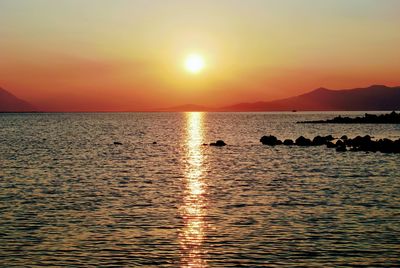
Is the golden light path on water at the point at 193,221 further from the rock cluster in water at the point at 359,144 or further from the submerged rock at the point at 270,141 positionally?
the submerged rock at the point at 270,141

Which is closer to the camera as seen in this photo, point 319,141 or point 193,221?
point 193,221

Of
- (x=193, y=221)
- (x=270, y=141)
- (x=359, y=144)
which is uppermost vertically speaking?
(x=270, y=141)

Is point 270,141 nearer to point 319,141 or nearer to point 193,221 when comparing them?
point 319,141

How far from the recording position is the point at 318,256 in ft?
66.1

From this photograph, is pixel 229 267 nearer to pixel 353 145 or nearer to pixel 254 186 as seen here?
pixel 254 186

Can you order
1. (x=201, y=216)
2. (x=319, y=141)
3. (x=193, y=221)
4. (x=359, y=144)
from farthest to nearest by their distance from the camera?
(x=319, y=141), (x=359, y=144), (x=201, y=216), (x=193, y=221)

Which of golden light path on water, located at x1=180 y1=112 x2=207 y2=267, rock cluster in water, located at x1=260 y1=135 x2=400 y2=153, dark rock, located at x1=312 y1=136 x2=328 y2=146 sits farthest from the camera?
dark rock, located at x1=312 y1=136 x2=328 y2=146

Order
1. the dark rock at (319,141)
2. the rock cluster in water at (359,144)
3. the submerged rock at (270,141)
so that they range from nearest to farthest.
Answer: the rock cluster in water at (359,144), the dark rock at (319,141), the submerged rock at (270,141)

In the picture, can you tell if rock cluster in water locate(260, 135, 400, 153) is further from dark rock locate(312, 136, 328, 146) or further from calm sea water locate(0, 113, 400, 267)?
calm sea water locate(0, 113, 400, 267)

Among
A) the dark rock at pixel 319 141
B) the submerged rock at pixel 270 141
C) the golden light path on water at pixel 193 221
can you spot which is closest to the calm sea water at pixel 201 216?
the golden light path on water at pixel 193 221

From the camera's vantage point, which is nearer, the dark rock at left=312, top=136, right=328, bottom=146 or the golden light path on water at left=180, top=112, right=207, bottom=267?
the golden light path on water at left=180, top=112, right=207, bottom=267

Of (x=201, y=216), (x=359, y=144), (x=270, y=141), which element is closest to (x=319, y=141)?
(x=270, y=141)

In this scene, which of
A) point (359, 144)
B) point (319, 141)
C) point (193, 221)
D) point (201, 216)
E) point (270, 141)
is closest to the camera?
point (193, 221)

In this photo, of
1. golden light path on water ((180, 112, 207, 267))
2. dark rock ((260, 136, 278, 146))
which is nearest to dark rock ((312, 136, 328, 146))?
dark rock ((260, 136, 278, 146))
